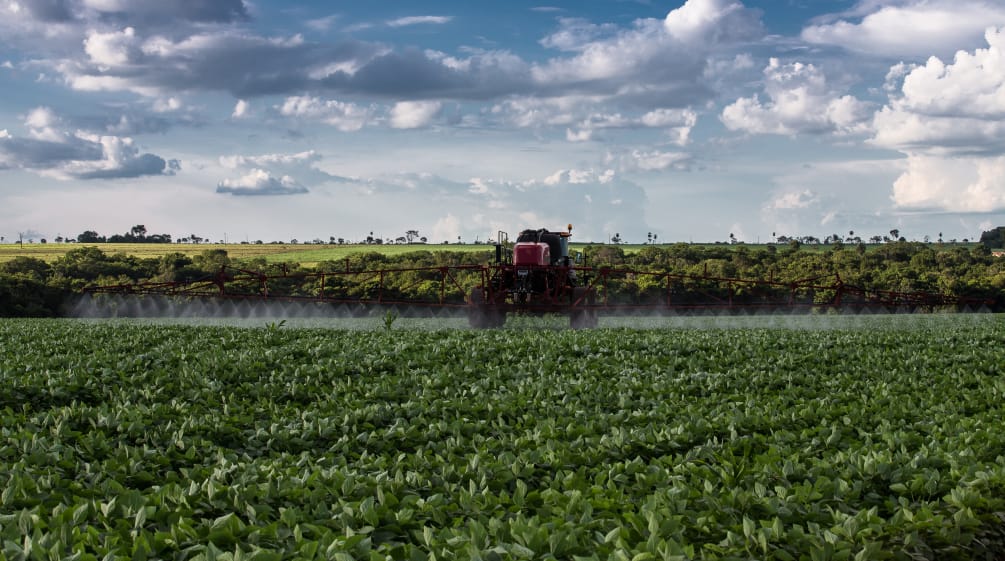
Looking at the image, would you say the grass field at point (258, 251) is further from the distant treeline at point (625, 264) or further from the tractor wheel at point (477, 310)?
the tractor wheel at point (477, 310)

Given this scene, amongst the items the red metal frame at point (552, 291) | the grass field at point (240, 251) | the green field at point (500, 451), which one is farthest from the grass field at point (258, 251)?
the green field at point (500, 451)

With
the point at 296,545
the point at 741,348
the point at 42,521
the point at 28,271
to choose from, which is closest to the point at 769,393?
the point at 741,348

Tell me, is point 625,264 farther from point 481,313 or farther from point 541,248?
point 481,313

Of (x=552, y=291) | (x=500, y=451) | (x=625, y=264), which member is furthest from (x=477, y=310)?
(x=625, y=264)

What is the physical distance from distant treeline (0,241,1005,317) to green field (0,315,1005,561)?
1665 cm

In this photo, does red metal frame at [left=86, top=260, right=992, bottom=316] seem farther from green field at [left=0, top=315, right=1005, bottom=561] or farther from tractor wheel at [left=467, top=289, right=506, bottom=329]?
green field at [left=0, top=315, right=1005, bottom=561]

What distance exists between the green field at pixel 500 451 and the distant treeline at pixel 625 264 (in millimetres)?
16654

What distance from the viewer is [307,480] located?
6660 millimetres

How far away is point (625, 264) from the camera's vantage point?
2181 inches

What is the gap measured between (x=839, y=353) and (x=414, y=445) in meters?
10.2

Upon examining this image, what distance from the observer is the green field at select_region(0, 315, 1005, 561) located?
5.41 m

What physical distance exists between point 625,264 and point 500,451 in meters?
48.1

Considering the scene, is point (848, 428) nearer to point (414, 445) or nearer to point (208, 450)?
point (414, 445)

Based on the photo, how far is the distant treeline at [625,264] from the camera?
41.6 metres
